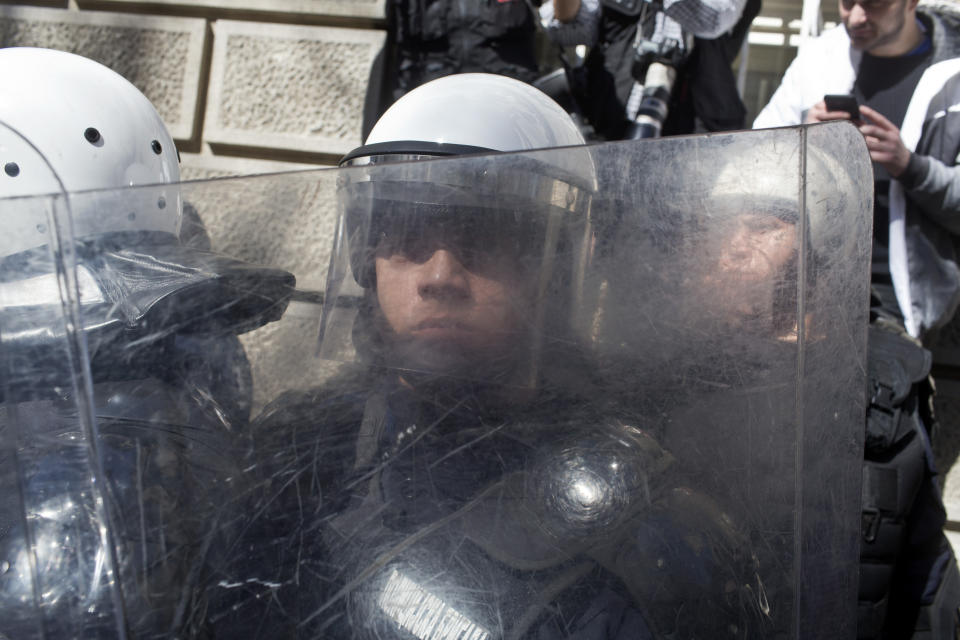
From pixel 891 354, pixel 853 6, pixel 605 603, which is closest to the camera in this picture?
pixel 605 603

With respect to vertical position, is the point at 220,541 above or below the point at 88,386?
below

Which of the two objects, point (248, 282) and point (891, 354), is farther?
point (891, 354)

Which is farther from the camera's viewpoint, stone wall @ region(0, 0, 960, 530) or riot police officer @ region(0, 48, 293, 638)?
stone wall @ region(0, 0, 960, 530)

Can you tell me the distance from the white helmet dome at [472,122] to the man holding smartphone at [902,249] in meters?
0.69

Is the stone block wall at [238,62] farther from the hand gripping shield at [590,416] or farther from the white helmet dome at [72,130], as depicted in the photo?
the hand gripping shield at [590,416]

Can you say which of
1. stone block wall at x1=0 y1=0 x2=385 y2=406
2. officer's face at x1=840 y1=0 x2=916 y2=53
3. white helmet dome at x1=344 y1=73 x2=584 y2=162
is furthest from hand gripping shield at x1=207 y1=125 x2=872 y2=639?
stone block wall at x1=0 y1=0 x2=385 y2=406

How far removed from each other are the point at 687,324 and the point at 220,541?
415 millimetres

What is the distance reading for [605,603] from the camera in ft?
2.06

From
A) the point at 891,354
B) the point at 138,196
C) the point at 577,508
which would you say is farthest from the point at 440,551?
the point at 891,354

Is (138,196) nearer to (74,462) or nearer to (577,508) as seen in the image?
(74,462)

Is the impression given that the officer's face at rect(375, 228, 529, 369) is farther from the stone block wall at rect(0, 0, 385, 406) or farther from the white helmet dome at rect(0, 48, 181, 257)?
the stone block wall at rect(0, 0, 385, 406)

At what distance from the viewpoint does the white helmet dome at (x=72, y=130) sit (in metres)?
1.21

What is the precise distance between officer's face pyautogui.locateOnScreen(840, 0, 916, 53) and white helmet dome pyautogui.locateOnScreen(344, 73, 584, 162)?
0.94m

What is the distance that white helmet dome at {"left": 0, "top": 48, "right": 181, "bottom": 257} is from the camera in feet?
3.97
